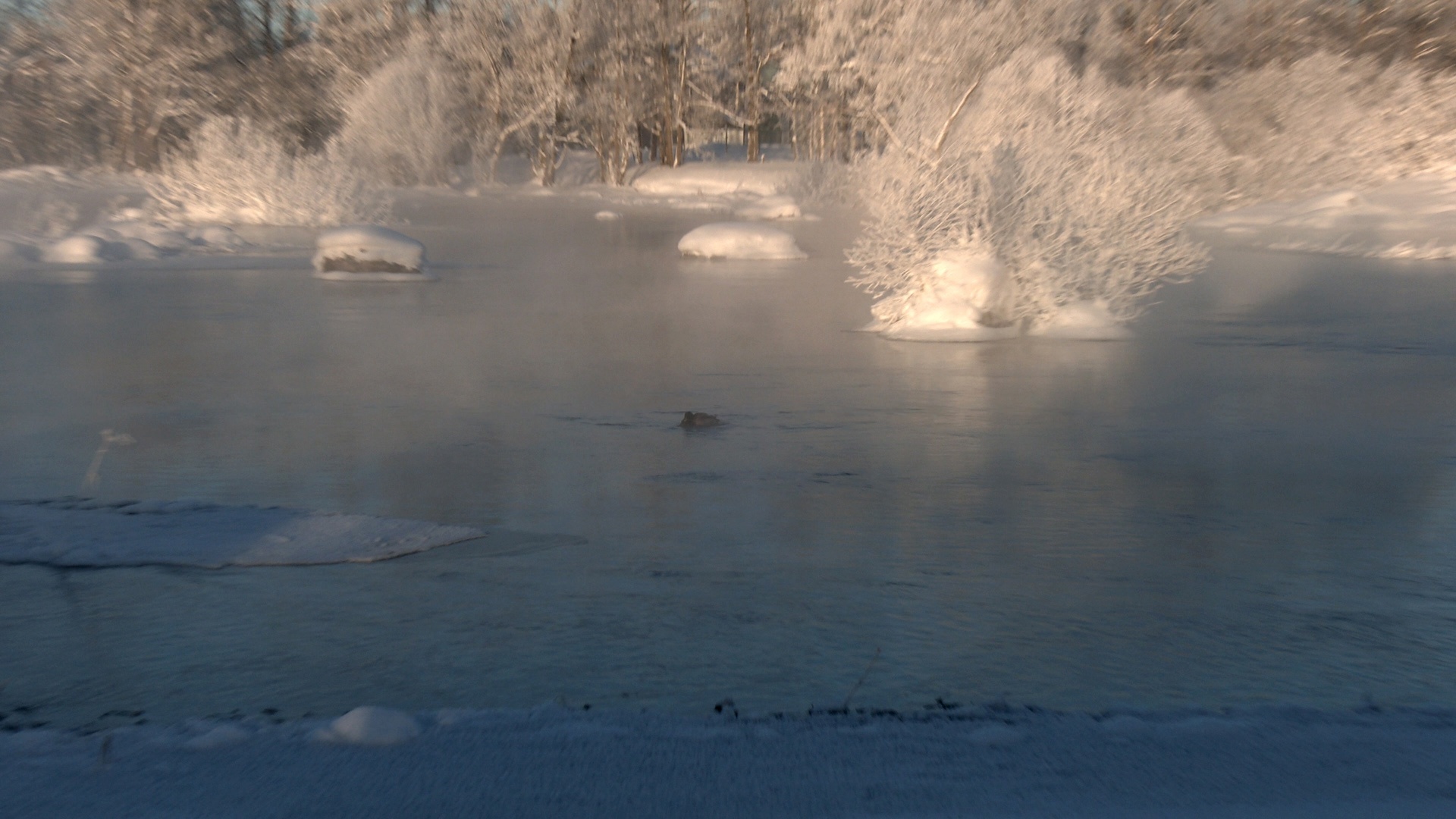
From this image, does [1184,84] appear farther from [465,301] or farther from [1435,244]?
[465,301]

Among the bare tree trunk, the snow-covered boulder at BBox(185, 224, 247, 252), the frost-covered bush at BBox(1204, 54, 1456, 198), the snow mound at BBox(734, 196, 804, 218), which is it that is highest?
the bare tree trunk

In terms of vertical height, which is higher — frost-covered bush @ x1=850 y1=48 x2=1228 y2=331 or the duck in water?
frost-covered bush @ x1=850 y1=48 x2=1228 y2=331

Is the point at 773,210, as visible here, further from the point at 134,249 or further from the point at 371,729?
the point at 371,729

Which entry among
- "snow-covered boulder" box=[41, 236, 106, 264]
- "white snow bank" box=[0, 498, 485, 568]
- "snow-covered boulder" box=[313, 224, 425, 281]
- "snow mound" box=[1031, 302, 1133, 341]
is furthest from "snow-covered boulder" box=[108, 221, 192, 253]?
"white snow bank" box=[0, 498, 485, 568]

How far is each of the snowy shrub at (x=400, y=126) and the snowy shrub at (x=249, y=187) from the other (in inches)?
574

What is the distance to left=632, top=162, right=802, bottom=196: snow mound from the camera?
4397cm

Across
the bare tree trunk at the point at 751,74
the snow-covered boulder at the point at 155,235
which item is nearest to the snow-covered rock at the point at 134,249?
the snow-covered boulder at the point at 155,235

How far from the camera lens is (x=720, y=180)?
150ft

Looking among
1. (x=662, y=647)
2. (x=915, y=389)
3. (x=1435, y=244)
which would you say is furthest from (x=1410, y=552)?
(x=1435, y=244)

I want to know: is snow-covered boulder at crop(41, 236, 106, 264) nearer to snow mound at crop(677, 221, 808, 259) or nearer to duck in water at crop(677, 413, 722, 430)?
snow mound at crop(677, 221, 808, 259)

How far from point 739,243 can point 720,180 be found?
81.6 ft

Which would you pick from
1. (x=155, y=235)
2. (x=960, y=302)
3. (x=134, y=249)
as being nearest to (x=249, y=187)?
(x=155, y=235)

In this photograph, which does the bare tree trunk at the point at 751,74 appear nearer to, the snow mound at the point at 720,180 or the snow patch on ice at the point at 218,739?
the snow mound at the point at 720,180

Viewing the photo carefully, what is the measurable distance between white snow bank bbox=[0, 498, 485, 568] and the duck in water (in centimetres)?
239
